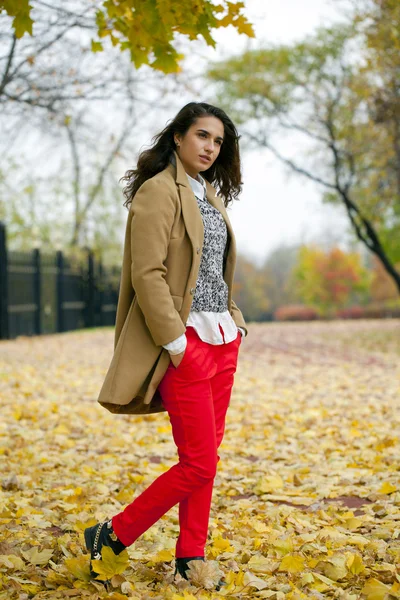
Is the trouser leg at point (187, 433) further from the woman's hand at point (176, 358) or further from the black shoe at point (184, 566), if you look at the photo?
the black shoe at point (184, 566)

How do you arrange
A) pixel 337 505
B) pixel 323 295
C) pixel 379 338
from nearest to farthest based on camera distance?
1. pixel 337 505
2. pixel 379 338
3. pixel 323 295

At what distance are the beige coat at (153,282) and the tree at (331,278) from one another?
1962 inches

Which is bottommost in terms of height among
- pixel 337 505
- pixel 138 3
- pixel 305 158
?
pixel 337 505

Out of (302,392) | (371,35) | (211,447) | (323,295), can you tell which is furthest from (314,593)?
(323,295)

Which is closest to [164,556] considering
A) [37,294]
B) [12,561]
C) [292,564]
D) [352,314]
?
[292,564]

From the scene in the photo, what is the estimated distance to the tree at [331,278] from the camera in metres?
52.0

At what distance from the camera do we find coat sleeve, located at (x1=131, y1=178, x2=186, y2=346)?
270cm

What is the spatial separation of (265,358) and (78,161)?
14.1 m

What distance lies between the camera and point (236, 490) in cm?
459

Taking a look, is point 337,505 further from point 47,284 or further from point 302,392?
point 47,284

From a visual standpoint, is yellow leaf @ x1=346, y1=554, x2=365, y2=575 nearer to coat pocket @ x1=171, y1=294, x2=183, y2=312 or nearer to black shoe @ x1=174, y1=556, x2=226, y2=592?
black shoe @ x1=174, y1=556, x2=226, y2=592

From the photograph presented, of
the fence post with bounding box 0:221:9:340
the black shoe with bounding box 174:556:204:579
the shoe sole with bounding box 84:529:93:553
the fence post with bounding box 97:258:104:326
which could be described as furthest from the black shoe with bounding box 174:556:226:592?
the fence post with bounding box 97:258:104:326

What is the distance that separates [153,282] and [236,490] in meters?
2.32

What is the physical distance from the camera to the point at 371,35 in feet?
44.5
